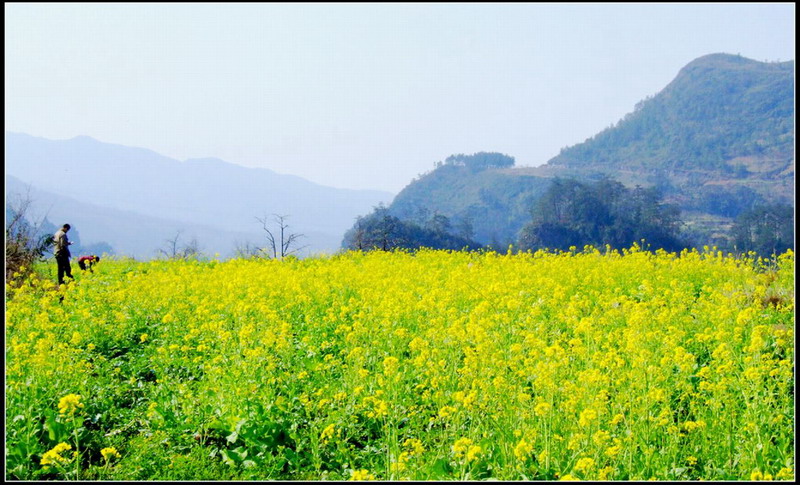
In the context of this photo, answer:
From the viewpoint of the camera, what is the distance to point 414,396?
548cm

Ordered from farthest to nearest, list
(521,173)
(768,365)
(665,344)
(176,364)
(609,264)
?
(521,173), (609,264), (176,364), (665,344), (768,365)

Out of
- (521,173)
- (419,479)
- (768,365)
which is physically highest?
(521,173)

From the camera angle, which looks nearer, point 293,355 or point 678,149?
point 293,355

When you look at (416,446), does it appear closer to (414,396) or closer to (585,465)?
(585,465)

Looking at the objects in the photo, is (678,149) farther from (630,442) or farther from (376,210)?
(630,442)

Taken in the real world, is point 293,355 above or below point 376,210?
below

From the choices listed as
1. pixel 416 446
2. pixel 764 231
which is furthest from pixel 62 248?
pixel 764 231

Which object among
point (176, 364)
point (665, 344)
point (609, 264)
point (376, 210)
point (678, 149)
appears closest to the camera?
point (665, 344)

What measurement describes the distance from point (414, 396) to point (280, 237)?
15525 mm

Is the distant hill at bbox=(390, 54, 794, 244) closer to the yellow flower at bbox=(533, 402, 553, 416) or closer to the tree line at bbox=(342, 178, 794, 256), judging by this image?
the tree line at bbox=(342, 178, 794, 256)

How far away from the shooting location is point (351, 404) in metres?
5.07

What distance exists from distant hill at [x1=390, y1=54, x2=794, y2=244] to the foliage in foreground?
3998 inches

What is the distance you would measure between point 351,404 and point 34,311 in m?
5.69

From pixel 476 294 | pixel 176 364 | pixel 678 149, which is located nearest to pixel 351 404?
pixel 176 364
